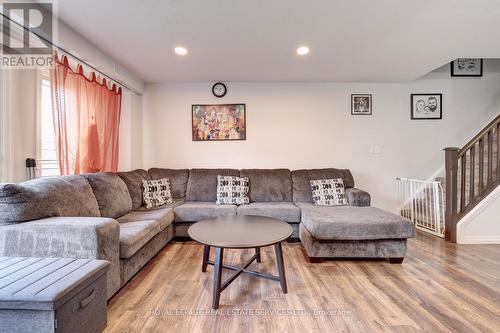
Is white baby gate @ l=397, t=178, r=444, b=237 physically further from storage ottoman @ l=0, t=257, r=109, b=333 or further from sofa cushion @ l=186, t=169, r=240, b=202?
storage ottoman @ l=0, t=257, r=109, b=333

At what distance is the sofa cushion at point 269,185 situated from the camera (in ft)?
11.5

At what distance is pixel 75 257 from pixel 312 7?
249cm

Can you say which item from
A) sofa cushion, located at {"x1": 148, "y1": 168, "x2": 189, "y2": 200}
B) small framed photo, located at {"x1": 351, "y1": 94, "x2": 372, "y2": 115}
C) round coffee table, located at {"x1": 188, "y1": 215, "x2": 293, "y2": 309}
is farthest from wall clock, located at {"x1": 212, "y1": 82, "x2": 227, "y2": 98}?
round coffee table, located at {"x1": 188, "y1": 215, "x2": 293, "y2": 309}

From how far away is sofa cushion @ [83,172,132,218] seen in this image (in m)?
2.41

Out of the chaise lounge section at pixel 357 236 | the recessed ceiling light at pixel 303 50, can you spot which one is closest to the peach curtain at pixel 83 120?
the recessed ceiling light at pixel 303 50

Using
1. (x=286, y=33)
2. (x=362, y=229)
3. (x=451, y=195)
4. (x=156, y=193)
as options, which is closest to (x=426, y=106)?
(x=451, y=195)

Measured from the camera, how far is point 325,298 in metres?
1.82

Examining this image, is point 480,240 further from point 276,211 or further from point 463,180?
point 276,211

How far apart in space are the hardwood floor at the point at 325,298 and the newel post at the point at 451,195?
1.45 feet

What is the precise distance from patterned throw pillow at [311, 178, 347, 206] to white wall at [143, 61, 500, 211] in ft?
1.89

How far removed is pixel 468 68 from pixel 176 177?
16.1 feet

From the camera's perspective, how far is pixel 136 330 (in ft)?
4.85

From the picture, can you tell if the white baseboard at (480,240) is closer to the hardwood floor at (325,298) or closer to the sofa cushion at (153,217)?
the hardwood floor at (325,298)

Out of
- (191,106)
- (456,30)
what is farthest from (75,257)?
(456,30)
